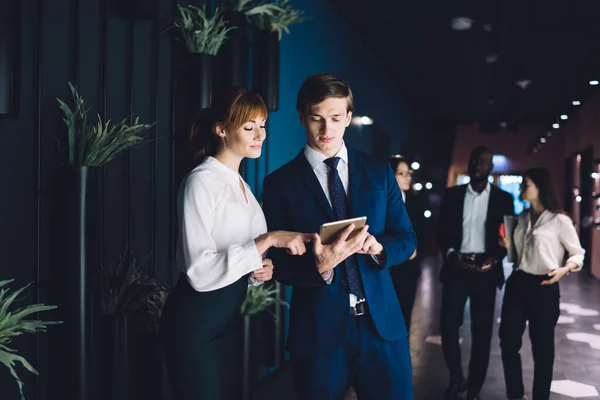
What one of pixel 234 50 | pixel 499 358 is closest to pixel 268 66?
pixel 234 50

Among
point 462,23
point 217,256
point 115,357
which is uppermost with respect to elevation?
point 462,23

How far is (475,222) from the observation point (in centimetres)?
389

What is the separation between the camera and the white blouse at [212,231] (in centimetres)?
165

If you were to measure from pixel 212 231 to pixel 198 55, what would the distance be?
133cm

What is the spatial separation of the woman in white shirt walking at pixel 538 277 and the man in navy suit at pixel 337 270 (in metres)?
2.02

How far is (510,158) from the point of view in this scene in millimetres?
18094

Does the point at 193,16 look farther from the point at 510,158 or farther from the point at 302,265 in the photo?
the point at 510,158

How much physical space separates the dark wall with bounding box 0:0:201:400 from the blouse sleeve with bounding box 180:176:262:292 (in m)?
0.64

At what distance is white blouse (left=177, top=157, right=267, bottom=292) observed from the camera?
1.65 meters

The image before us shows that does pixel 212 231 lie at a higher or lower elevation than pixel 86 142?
lower

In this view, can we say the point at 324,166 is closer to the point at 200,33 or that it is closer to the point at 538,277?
the point at 200,33

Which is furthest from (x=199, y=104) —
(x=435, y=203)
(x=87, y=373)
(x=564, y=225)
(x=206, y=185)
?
(x=435, y=203)

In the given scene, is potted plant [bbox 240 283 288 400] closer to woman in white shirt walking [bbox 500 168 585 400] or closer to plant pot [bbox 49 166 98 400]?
plant pot [bbox 49 166 98 400]

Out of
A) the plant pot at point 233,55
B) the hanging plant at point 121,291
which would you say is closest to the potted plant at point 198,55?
the plant pot at point 233,55
